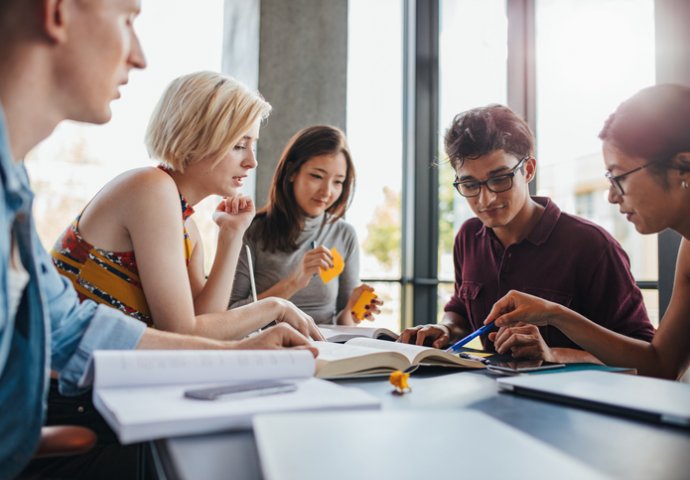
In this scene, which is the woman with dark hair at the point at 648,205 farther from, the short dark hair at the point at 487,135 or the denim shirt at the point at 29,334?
the denim shirt at the point at 29,334

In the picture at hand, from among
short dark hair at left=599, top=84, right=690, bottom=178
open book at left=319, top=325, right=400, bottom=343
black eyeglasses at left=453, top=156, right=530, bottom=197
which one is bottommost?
open book at left=319, top=325, right=400, bottom=343

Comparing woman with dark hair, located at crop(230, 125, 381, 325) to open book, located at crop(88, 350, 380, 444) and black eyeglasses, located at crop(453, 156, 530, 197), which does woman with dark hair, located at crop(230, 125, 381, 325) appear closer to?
black eyeglasses, located at crop(453, 156, 530, 197)

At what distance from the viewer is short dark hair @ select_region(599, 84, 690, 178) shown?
1324 mm

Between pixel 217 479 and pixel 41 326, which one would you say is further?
pixel 41 326

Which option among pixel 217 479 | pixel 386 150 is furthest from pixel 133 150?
pixel 217 479

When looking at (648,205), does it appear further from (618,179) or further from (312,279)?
(312,279)

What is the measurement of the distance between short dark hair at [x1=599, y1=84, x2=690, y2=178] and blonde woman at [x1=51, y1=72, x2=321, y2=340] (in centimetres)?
93

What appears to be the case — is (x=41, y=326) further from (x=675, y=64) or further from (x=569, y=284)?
(x=675, y=64)

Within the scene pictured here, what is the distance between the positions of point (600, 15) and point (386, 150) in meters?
1.79

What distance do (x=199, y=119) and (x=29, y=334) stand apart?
0.93 metres

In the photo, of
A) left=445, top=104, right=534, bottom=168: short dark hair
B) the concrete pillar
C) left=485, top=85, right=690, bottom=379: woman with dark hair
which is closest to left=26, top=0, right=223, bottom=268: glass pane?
the concrete pillar

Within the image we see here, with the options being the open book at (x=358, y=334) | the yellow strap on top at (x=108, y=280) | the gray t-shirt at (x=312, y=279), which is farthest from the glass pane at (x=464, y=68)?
the yellow strap on top at (x=108, y=280)

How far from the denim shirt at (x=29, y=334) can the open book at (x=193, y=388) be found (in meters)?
0.09

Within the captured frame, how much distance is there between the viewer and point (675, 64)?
6.63 feet
